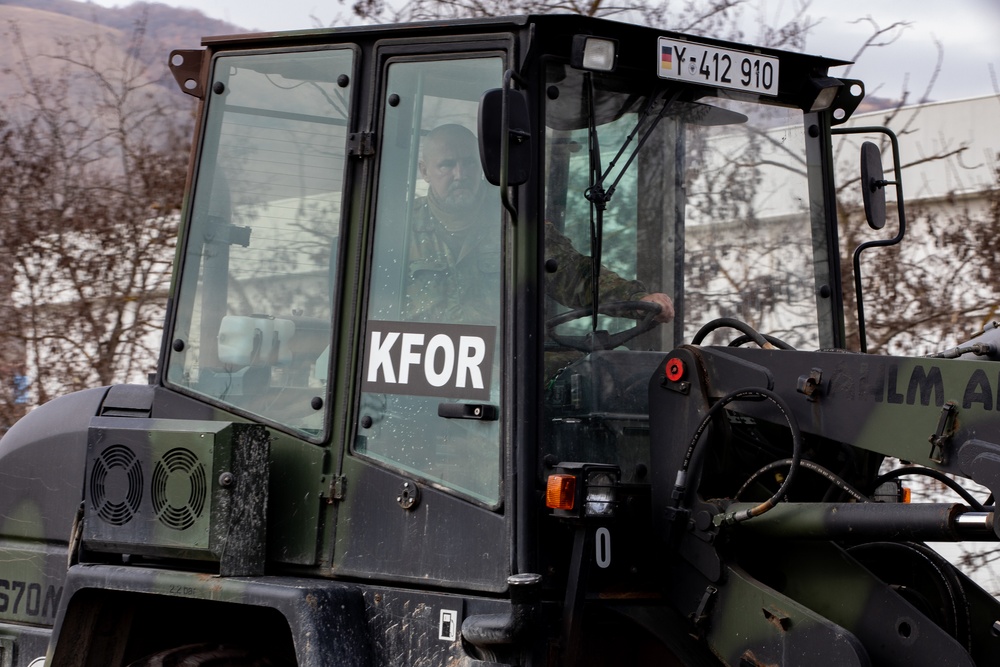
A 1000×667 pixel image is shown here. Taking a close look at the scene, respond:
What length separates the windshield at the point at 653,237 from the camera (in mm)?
3568

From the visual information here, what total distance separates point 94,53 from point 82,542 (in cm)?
727

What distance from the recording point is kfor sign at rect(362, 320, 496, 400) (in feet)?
11.3

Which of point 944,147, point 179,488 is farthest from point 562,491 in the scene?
point 944,147

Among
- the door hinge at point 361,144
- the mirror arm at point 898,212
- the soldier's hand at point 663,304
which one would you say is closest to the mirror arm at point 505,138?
the door hinge at point 361,144

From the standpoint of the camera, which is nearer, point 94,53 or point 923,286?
point 923,286

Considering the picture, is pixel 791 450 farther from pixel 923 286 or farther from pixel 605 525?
pixel 923 286

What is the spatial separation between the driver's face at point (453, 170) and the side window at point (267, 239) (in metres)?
0.31

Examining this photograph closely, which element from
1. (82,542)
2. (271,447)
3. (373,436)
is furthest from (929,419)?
(82,542)

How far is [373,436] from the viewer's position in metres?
3.57

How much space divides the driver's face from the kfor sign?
0.38m

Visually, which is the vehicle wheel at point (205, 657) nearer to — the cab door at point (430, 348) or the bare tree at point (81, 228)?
the cab door at point (430, 348)

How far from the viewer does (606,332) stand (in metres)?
3.70

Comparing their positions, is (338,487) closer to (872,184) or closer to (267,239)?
(267,239)

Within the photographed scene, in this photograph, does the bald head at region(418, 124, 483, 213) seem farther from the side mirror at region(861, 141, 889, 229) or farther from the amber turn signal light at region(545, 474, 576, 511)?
the side mirror at region(861, 141, 889, 229)
